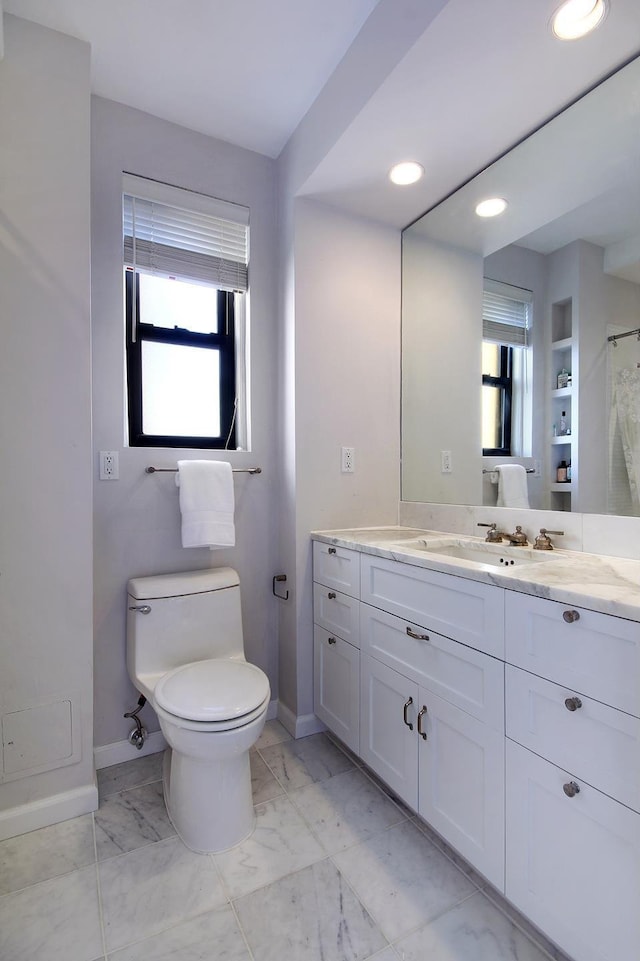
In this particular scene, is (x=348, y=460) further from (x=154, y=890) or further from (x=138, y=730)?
(x=154, y=890)

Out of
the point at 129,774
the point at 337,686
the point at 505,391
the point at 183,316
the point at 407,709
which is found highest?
the point at 183,316

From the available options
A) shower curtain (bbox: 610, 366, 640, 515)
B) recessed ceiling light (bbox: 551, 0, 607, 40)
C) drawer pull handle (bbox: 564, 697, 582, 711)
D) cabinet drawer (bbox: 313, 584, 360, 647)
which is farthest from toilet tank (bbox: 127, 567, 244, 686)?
recessed ceiling light (bbox: 551, 0, 607, 40)

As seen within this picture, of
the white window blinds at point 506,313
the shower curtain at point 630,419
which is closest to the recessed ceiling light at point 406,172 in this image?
the white window blinds at point 506,313

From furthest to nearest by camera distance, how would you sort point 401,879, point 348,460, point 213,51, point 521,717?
point 348,460 → point 213,51 → point 401,879 → point 521,717

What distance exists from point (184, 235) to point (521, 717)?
6.83ft

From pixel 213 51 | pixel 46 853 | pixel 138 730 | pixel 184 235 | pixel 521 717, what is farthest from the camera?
pixel 184 235

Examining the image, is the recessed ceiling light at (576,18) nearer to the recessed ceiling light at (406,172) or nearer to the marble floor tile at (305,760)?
the recessed ceiling light at (406,172)

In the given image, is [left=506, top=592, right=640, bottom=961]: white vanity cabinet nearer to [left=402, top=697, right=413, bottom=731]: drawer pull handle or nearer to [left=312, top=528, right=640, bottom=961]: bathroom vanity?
[left=312, top=528, right=640, bottom=961]: bathroom vanity

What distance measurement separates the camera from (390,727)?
1479 mm

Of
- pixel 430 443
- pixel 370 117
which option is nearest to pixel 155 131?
pixel 370 117

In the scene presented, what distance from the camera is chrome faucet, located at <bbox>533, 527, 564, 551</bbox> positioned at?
1.51 meters

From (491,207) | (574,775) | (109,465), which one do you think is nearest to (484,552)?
(574,775)

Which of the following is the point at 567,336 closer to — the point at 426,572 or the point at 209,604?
the point at 426,572

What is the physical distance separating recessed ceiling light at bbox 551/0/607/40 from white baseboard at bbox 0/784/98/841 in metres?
2.62
